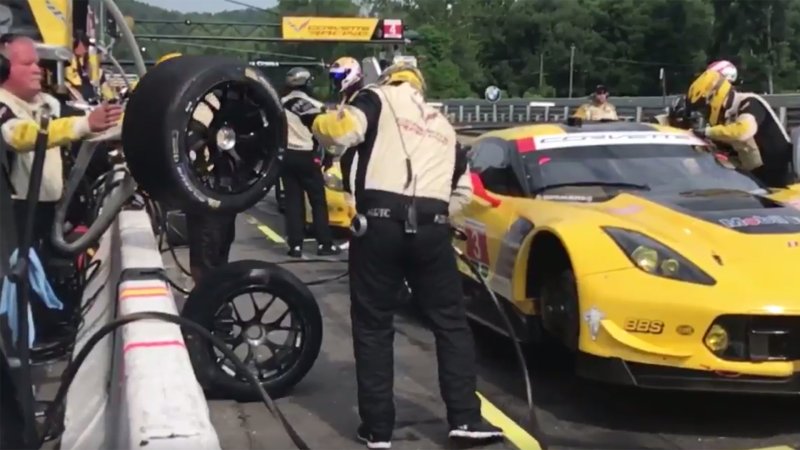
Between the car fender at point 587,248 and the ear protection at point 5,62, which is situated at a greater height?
the ear protection at point 5,62

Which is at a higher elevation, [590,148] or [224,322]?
[590,148]

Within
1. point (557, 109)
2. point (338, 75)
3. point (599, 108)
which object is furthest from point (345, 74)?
point (557, 109)

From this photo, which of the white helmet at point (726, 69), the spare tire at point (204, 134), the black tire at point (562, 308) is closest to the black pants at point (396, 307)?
the black tire at point (562, 308)

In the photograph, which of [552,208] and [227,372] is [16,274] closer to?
[227,372]

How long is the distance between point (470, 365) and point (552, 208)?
1264 mm

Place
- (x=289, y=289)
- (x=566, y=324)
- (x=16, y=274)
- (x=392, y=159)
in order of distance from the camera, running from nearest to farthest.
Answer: (x=16, y=274) < (x=392, y=159) < (x=566, y=324) < (x=289, y=289)

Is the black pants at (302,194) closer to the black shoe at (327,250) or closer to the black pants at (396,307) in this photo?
the black shoe at (327,250)

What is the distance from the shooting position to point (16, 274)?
3.83m

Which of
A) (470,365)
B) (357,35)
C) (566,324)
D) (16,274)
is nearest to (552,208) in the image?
(566,324)

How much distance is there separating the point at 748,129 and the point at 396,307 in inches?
154

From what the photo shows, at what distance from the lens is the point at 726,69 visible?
355 inches

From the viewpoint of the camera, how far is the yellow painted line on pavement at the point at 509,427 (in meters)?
5.23

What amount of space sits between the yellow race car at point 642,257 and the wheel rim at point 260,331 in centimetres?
121

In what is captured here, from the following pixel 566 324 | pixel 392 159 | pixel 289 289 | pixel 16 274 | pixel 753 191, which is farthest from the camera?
pixel 753 191
